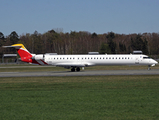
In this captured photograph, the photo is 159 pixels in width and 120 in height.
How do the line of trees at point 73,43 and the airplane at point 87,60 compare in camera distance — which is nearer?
the airplane at point 87,60

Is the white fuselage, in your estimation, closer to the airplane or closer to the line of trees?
the airplane

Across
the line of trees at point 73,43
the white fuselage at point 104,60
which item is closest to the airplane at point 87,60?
the white fuselage at point 104,60

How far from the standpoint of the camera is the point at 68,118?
9219 millimetres

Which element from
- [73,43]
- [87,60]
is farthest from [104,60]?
[73,43]

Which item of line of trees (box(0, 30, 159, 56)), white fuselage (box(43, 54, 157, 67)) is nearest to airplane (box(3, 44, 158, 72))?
white fuselage (box(43, 54, 157, 67))

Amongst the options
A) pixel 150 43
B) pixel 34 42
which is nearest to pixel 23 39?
pixel 34 42

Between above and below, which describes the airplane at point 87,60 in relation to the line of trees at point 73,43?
below

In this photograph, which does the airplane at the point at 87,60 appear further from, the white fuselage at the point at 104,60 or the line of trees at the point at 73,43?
the line of trees at the point at 73,43

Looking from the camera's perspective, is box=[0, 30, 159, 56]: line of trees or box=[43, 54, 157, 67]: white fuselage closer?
box=[43, 54, 157, 67]: white fuselage

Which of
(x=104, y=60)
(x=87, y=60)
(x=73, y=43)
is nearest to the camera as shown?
(x=104, y=60)

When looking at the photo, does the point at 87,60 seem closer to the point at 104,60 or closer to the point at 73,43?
the point at 104,60

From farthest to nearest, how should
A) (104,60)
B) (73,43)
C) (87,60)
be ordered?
(73,43)
(87,60)
(104,60)

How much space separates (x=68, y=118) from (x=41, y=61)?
102 feet

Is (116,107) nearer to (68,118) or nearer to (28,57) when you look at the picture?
(68,118)
